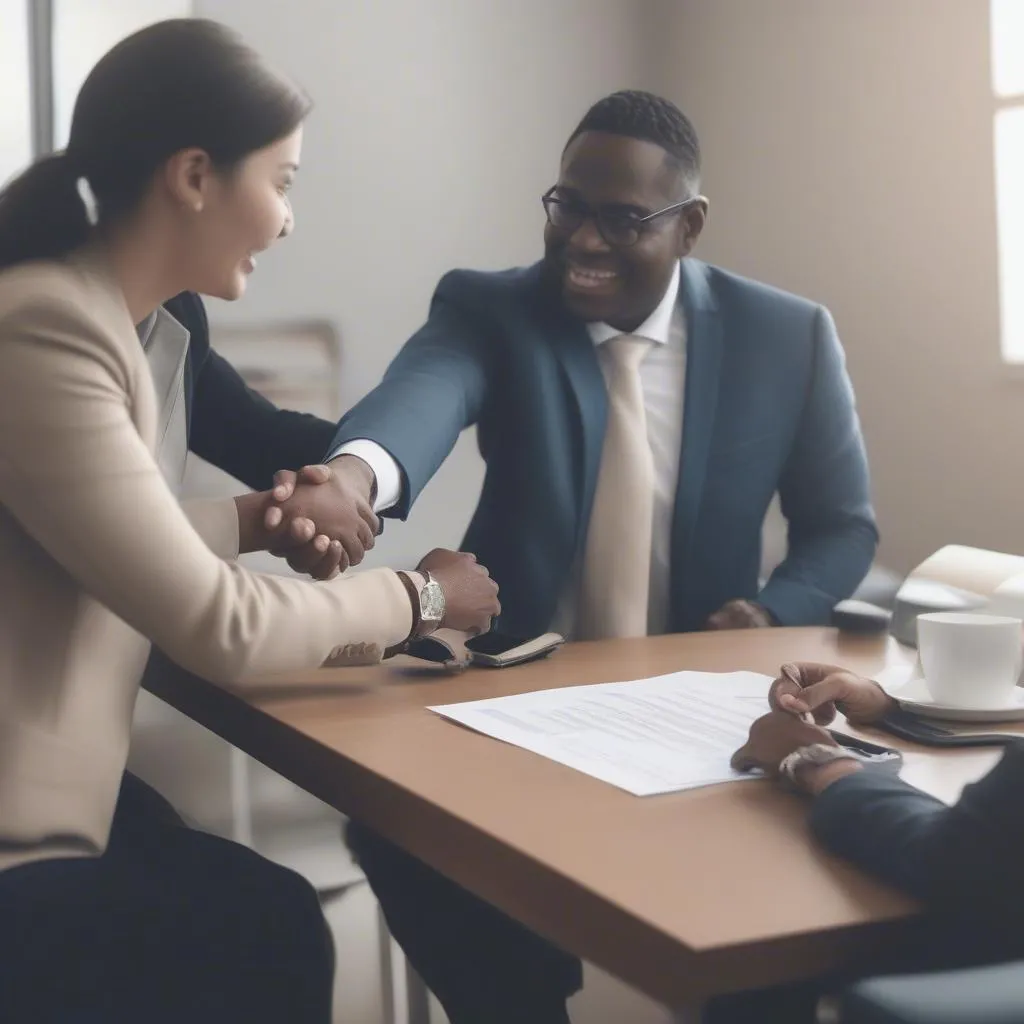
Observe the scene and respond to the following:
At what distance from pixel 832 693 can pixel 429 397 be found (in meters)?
0.81

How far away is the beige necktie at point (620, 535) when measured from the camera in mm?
1945

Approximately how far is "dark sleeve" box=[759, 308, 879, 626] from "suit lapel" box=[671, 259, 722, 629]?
0.50 feet

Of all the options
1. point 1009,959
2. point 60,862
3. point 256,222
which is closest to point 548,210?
point 256,222

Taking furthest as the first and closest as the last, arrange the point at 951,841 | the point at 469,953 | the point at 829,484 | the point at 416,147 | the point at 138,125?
the point at 416,147, the point at 829,484, the point at 469,953, the point at 138,125, the point at 951,841

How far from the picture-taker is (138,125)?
4.03 ft

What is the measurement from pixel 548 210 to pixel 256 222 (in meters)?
0.78

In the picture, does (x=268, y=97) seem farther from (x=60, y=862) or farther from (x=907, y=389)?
(x=907, y=389)

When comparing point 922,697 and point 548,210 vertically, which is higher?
point 548,210

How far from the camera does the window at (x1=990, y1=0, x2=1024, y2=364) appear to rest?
9.34 feet

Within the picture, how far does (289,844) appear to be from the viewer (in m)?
2.94

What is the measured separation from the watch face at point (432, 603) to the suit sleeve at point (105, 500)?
0.77 ft

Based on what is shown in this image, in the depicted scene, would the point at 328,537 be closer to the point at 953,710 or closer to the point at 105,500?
the point at 105,500

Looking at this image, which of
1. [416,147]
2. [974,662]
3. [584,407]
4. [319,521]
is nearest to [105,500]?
[319,521]

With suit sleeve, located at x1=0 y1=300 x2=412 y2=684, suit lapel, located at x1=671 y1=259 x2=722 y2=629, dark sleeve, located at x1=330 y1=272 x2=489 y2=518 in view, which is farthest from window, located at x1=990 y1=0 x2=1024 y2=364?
suit sleeve, located at x1=0 y1=300 x2=412 y2=684
